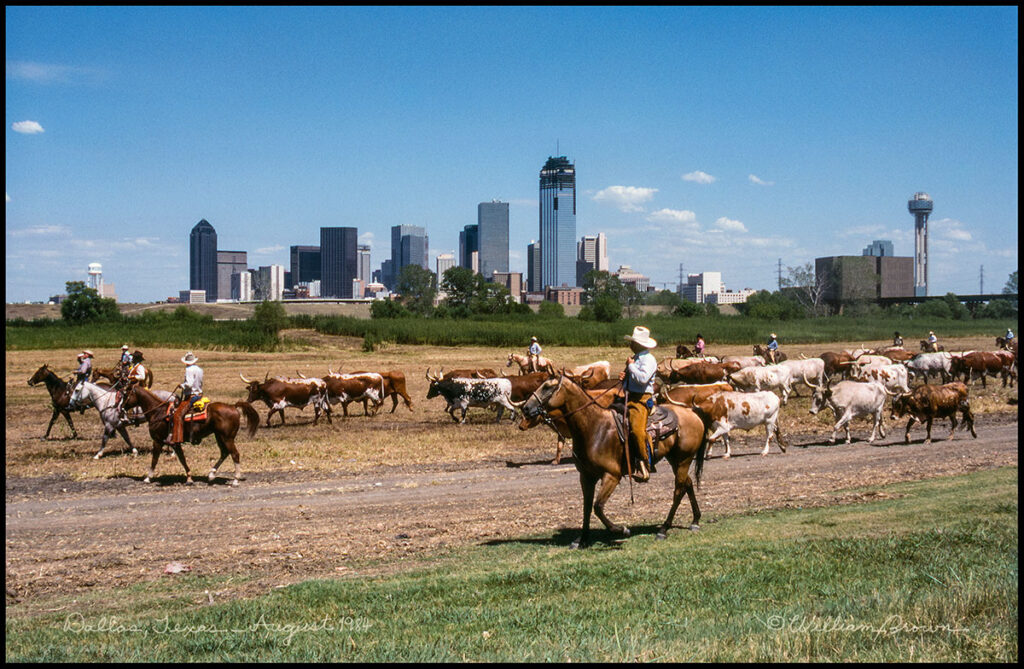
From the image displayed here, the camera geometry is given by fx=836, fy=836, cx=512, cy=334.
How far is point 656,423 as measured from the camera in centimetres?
1163

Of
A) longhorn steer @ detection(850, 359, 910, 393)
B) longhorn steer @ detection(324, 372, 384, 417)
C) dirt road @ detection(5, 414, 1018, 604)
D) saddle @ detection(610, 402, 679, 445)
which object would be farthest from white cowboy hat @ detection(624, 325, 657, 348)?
longhorn steer @ detection(850, 359, 910, 393)

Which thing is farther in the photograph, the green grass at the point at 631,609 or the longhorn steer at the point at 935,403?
the longhorn steer at the point at 935,403

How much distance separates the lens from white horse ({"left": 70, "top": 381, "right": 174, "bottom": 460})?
70.5ft

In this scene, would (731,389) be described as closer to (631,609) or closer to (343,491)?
(343,491)

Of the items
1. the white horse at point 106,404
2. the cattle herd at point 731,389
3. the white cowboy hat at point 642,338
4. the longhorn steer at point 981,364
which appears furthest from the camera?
the longhorn steer at point 981,364

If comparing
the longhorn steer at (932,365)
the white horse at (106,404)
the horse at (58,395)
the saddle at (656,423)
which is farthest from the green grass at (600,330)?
the saddle at (656,423)

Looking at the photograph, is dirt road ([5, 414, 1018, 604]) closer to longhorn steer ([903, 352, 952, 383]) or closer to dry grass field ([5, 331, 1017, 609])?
dry grass field ([5, 331, 1017, 609])

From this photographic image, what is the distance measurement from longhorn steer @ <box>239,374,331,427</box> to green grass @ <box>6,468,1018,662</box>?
59.1ft

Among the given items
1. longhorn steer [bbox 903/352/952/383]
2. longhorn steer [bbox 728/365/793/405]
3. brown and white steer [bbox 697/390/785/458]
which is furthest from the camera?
longhorn steer [bbox 903/352/952/383]

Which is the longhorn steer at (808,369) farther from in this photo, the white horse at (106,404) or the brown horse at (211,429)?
Result: the white horse at (106,404)

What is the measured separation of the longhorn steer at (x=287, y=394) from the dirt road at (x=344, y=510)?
8.82m

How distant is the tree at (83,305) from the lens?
311 ft

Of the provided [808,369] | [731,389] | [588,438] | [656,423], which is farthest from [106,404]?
[808,369]

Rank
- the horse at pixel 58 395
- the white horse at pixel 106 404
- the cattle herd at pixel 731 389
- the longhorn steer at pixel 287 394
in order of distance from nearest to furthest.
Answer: the white horse at pixel 106 404 < the cattle herd at pixel 731 389 < the horse at pixel 58 395 < the longhorn steer at pixel 287 394
